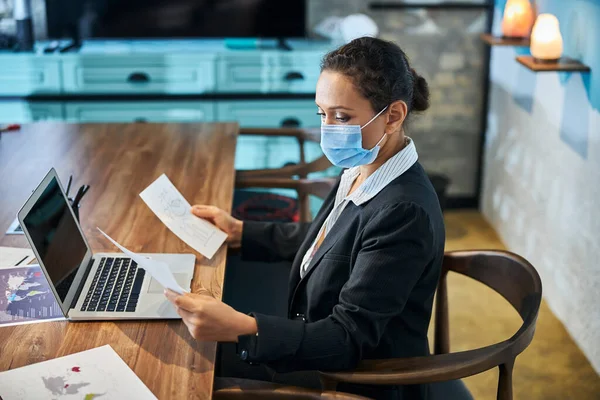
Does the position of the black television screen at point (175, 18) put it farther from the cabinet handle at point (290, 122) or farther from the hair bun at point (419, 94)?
the hair bun at point (419, 94)

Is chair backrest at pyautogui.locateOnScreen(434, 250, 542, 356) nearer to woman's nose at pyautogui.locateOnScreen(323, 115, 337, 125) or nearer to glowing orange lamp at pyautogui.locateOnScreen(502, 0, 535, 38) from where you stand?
woman's nose at pyautogui.locateOnScreen(323, 115, 337, 125)

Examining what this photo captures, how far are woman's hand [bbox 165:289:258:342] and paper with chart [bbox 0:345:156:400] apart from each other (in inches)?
5.7

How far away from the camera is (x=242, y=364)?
73.6 inches

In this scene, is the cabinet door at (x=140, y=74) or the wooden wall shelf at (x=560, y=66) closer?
the wooden wall shelf at (x=560, y=66)

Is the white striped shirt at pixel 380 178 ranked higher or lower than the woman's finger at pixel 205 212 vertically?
higher

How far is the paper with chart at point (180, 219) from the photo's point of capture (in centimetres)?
197

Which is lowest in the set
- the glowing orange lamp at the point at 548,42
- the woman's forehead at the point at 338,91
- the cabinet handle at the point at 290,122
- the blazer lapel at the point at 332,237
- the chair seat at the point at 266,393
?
the cabinet handle at the point at 290,122

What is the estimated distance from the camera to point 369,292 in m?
1.51

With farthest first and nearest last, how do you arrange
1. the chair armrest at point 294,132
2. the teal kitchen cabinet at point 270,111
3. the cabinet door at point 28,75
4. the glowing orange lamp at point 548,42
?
the teal kitchen cabinet at point 270,111 → the cabinet door at point 28,75 → the chair armrest at point 294,132 → the glowing orange lamp at point 548,42

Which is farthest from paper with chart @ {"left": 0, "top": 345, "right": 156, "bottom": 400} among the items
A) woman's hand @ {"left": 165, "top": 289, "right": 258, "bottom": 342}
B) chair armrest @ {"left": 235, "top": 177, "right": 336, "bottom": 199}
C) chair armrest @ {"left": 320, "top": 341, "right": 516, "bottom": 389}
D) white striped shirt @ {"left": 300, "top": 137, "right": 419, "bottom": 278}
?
chair armrest @ {"left": 235, "top": 177, "right": 336, "bottom": 199}

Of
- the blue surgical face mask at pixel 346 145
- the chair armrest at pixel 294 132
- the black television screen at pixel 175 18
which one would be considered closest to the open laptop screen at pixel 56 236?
the blue surgical face mask at pixel 346 145

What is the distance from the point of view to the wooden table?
146 cm

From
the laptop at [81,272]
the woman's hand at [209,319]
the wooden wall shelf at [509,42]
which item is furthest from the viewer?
the wooden wall shelf at [509,42]

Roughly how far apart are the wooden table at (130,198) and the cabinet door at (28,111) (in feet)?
3.38
